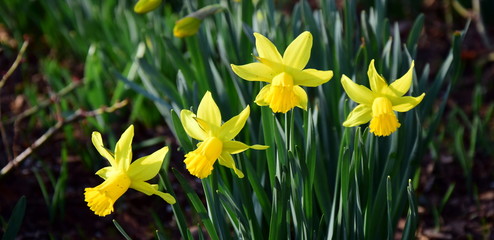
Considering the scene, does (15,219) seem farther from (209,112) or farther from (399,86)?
(399,86)

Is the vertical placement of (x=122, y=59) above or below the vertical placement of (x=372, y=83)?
below

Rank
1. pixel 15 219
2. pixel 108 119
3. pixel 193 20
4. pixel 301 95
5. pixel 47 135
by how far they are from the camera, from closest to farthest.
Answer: pixel 301 95 → pixel 15 219 → pixel 193 20 → pixel 47 135 → pixel 108 119

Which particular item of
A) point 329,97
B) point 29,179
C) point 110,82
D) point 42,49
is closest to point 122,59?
point 110,82

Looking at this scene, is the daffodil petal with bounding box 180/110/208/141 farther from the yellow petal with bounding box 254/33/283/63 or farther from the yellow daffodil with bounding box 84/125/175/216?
the yellow petal with bounding box 254/33/283/63

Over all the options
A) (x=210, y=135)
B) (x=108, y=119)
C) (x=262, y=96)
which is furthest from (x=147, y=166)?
(x=108, y=119)

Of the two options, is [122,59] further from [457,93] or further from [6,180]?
[457,93]

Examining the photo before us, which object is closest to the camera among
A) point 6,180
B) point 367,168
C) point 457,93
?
point 367,168

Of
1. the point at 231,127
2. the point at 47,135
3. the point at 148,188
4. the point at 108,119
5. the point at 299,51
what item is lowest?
the point at 108,119
